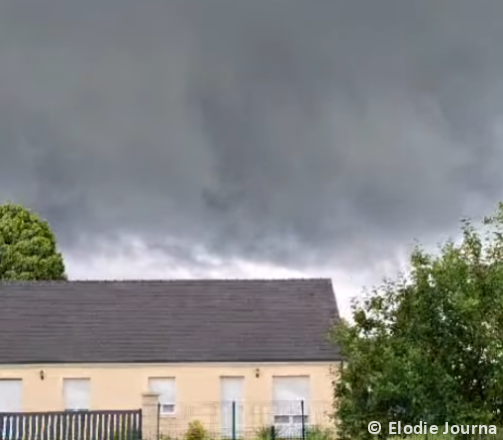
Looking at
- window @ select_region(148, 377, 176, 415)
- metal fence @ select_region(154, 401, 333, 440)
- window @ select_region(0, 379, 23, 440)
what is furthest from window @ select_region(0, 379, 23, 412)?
metal fence @ select_region(154, 401, 333, 440)

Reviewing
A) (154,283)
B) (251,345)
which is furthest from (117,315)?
(251,345)

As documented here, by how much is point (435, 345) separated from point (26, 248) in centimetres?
3269

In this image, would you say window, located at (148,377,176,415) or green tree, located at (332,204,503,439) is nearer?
green tree, located at (332,204,503,439)

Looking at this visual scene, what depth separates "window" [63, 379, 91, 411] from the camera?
3256cm

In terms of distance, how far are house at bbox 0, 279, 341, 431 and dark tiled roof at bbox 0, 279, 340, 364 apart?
37mm

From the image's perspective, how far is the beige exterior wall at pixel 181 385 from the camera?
32.3 metres

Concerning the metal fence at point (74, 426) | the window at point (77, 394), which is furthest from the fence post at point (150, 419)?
the window at point (77, 394)

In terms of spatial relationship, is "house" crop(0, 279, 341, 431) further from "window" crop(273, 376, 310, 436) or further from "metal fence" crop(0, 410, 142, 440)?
"metal fence" crop(0, 410, 142, 440)

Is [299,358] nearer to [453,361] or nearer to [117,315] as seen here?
[117,315]

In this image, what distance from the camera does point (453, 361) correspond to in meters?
17.9

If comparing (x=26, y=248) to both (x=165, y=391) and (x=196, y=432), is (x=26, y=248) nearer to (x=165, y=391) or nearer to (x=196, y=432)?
(x=165, y=391)

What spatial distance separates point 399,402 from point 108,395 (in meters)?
16.5

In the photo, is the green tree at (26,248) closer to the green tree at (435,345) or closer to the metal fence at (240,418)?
the metal fence at (240,418)
